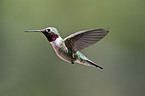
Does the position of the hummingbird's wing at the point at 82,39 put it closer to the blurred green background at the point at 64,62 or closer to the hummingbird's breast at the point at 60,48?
the hummingbird's breast at the point at 60,48

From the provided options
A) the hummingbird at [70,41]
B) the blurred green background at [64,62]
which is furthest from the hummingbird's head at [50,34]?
the blurred green background at [64,62]

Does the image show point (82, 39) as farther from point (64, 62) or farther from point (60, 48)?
point (64, 62)

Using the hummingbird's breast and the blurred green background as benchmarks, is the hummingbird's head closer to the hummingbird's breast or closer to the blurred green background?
the hummingbird's breast

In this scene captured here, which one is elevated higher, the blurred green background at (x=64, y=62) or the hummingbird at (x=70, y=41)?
the hummingbird at (x=70, y=41)

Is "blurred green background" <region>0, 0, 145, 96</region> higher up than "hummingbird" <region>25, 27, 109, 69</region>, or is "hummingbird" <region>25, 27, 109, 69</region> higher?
"hummingbird" <region>25, 27, 109, 69</region>

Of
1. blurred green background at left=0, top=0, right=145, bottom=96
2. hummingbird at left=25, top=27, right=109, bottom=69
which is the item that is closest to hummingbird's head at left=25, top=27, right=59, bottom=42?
hummingbird at left=25, top=27, right=109, bottom=69

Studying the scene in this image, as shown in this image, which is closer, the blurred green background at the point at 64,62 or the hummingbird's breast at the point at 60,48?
the hummingbird's breast at the point at 60,48

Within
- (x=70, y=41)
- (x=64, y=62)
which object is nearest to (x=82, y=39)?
(x=70, y=41)
